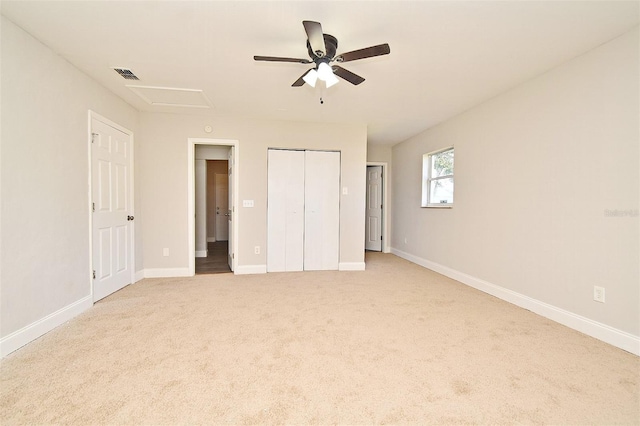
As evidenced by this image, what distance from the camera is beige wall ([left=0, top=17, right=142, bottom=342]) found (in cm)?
200

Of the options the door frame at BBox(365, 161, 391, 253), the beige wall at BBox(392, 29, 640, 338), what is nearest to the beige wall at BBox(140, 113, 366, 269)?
the beige wall at BBox(392, 29, 640, 338)

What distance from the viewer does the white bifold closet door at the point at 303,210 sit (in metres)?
4.42

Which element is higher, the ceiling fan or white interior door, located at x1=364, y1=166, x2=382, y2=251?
the ceiling fan

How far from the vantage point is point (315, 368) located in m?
1.81

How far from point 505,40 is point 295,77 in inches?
73.3

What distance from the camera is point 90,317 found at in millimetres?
2619

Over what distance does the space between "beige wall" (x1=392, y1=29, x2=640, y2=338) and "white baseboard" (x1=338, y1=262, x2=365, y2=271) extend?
1415 millimetres

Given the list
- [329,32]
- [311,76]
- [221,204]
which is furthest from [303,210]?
[221,204]

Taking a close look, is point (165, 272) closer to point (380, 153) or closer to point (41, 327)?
point (41, 327)

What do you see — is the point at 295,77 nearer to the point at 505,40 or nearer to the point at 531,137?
the point at 505,40

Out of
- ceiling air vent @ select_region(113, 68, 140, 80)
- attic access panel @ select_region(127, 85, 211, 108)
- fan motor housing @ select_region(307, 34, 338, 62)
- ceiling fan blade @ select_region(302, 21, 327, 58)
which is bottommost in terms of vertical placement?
ceiling fan blade @ select_region(302, 21, 327, 58)

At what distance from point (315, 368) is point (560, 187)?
2.72m

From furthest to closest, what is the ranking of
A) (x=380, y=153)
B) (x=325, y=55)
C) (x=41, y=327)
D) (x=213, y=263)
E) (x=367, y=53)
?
1. (x=380, y=153)
2. (x=213, y=263)
3. (x=41, y=327)
4. (x=325, y=55)
5. (x=367, y=53)

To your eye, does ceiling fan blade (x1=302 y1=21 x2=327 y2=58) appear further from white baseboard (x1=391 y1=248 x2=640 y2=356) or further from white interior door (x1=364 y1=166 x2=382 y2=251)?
white interior door (x1=364 y1=166 x2=382 y2=251)
